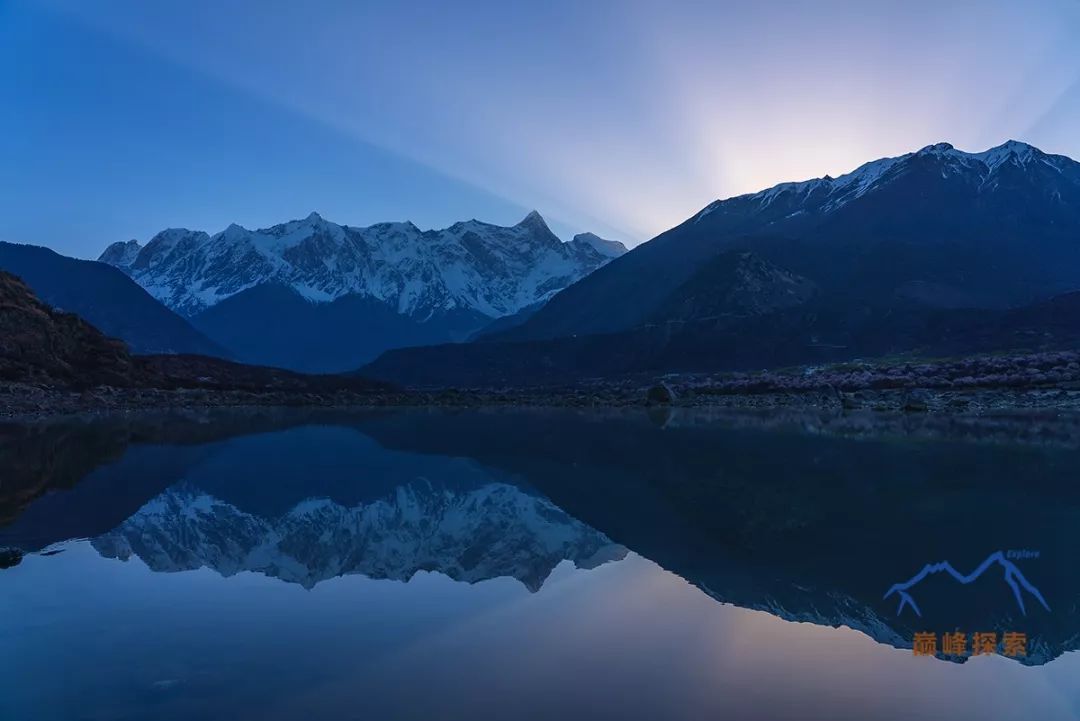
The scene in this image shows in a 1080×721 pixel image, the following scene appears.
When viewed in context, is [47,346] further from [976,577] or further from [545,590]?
[976,577]

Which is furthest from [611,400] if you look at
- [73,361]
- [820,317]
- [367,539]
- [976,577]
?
[820,317]

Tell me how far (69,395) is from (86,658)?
68769 mm

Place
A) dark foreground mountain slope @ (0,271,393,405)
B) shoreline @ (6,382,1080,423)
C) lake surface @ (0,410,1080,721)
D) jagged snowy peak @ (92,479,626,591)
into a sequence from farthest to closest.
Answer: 1. dark foreground mountain slope @ (0,271,393,405)
2. shoreline @ (6,382,1080,423)
3. jagged snowy peak @ (92,479,626,591)
4. lake surface @ (0,410,1080,721)

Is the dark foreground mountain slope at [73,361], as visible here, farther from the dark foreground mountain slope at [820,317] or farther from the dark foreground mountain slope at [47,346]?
the dark foreground mountain slope at [820,317]

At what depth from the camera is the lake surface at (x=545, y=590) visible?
877 cm

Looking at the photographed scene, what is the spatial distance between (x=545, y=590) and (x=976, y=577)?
779 cm

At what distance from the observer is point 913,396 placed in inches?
2425

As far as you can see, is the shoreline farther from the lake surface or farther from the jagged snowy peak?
the jagged snowy peak

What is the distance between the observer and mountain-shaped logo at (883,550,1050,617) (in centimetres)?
1232

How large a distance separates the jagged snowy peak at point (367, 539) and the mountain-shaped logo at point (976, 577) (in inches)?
227

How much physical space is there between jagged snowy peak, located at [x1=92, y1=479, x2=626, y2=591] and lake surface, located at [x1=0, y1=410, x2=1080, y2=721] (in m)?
0.11

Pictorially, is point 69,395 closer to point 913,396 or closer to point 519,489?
point 519,489

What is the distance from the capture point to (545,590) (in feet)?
45.4

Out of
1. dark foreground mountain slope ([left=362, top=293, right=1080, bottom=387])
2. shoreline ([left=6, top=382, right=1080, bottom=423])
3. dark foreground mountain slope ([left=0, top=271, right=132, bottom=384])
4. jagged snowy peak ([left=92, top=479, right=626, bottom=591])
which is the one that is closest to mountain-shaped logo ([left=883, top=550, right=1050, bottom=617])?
jagged snowy peak ([left=92, top=479, right=626, bottom=591])
